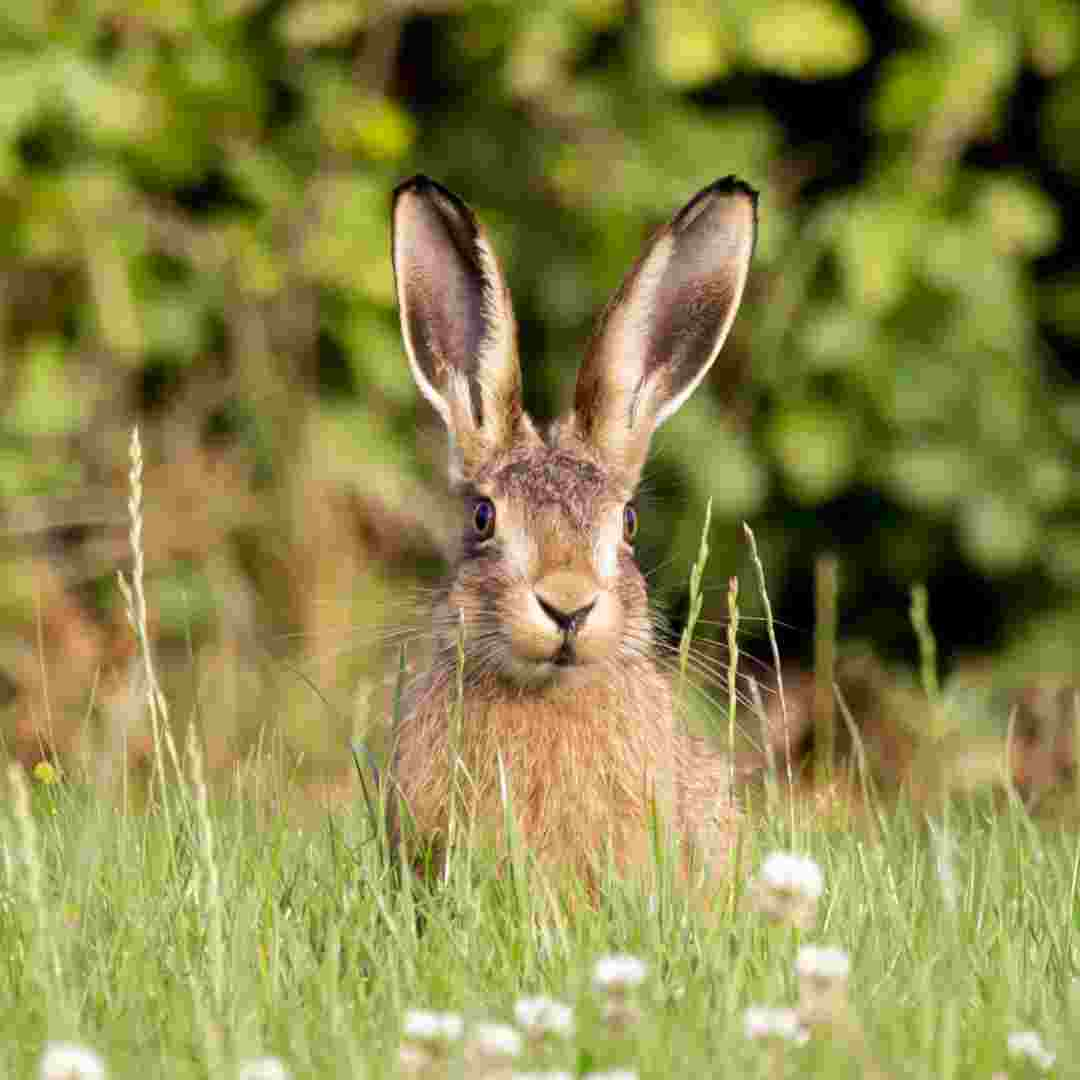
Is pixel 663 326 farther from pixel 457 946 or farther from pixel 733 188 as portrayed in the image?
pixel 457 946

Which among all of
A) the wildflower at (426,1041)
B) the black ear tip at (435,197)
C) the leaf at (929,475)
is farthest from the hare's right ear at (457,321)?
the leaf at (929,475)

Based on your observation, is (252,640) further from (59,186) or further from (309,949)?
(309,949)

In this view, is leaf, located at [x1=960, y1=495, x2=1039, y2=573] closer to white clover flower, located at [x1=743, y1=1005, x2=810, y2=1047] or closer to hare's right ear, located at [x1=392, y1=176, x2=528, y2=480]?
hare's right ear, located at [x1=392, y1=176, x2=528, y2=480]

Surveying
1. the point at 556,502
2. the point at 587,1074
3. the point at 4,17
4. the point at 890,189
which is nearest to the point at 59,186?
the point at 4,17

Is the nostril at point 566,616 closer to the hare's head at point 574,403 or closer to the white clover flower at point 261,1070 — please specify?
the hare's head at point 574,403

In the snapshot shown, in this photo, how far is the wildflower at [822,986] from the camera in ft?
9.22

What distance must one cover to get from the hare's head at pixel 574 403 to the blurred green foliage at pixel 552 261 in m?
2.53

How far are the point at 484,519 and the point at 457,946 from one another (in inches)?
62.7

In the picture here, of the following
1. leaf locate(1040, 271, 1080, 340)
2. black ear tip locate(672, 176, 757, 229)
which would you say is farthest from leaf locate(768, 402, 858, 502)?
black ear tip locate(672, 176, 757, 229)

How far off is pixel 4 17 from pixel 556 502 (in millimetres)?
3751

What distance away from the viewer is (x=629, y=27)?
319 inches

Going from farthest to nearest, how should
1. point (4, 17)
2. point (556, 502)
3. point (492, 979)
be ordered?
point (4, 17) < point (556, 502) < point (492, 979)

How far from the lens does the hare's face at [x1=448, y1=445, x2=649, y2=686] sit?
4.39 metres

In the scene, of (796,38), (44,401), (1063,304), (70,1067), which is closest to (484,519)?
(70,1067)
